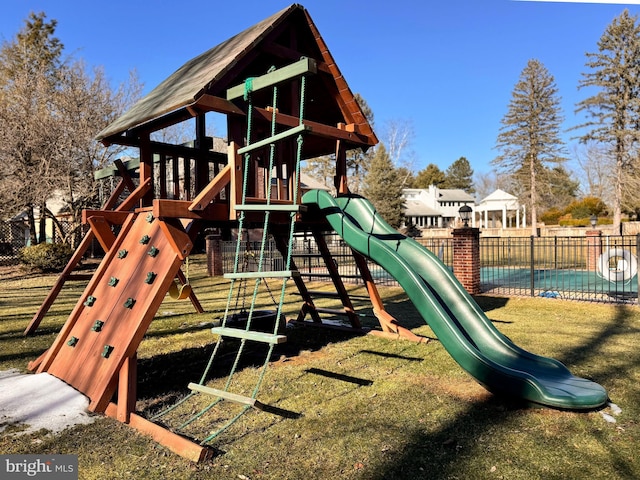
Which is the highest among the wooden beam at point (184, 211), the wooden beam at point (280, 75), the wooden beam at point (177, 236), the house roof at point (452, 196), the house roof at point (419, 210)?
the house roof at point (452, 196)

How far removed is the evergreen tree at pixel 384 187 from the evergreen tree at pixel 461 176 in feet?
137

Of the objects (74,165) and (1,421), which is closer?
(1,421)

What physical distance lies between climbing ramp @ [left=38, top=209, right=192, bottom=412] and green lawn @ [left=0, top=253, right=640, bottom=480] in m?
0.52

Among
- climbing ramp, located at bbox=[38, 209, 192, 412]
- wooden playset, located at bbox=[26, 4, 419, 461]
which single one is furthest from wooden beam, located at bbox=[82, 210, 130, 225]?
climbing ramp, located at bbox=[38, 209, 192, 412]

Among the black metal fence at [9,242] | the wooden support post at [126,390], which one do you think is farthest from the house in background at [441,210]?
A: the wooden support post at [126,390]

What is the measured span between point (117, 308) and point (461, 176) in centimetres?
8272

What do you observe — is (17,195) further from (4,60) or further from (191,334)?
(191,334)

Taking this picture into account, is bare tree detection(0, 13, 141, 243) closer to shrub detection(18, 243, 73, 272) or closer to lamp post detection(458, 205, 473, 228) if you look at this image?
shrub detection(18, 243, 73, 272)

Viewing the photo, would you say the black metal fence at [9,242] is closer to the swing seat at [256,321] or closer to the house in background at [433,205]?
the swing seat at [256,321]

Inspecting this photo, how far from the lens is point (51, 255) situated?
58.6ft

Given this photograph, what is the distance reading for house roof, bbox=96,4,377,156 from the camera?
474cm

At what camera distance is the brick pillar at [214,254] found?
674 inches

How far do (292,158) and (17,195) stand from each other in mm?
18278

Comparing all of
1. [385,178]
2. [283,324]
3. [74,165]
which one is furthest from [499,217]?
[283,324]
